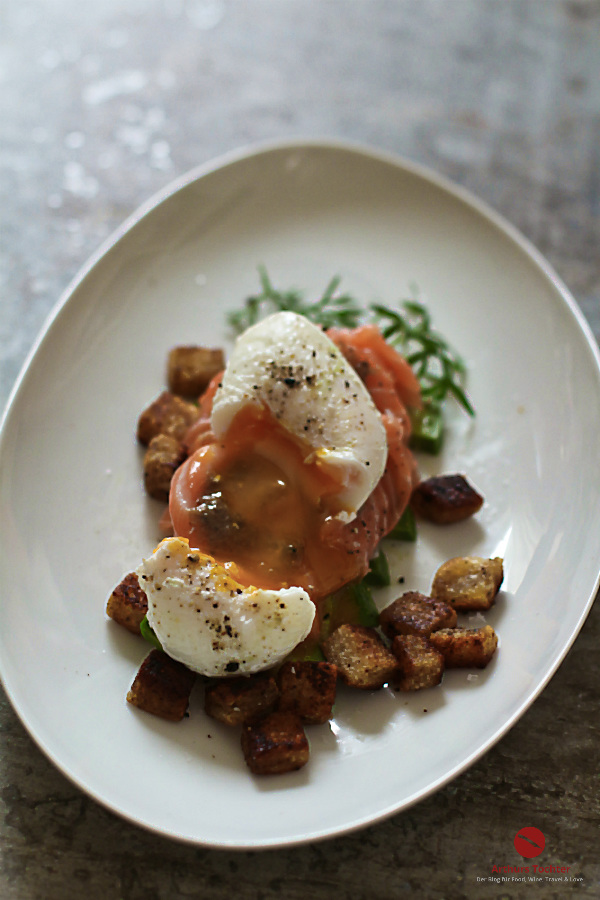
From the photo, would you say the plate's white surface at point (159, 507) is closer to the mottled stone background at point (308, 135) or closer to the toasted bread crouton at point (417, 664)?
the toasted bread crouton at point (417, 664)

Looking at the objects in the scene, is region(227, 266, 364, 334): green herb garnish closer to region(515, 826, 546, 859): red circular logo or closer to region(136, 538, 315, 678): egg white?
region(136, 538, 315, 678): egg white

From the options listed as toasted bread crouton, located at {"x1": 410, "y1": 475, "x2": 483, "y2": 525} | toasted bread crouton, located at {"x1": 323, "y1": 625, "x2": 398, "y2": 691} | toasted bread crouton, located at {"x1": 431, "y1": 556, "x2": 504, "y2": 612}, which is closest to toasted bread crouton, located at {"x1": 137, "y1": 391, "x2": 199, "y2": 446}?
toasted bread crouton, located at {"x1": 410, "y1": 475, "x2": 483, "y2": 525}

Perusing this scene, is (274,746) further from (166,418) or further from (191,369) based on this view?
(191,369)

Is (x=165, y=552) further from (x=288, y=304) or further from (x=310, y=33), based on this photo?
(x=310, y=33)

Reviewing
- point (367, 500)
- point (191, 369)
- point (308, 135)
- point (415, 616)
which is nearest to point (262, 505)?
point (367, 500)

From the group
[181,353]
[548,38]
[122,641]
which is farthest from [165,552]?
[548,38]
